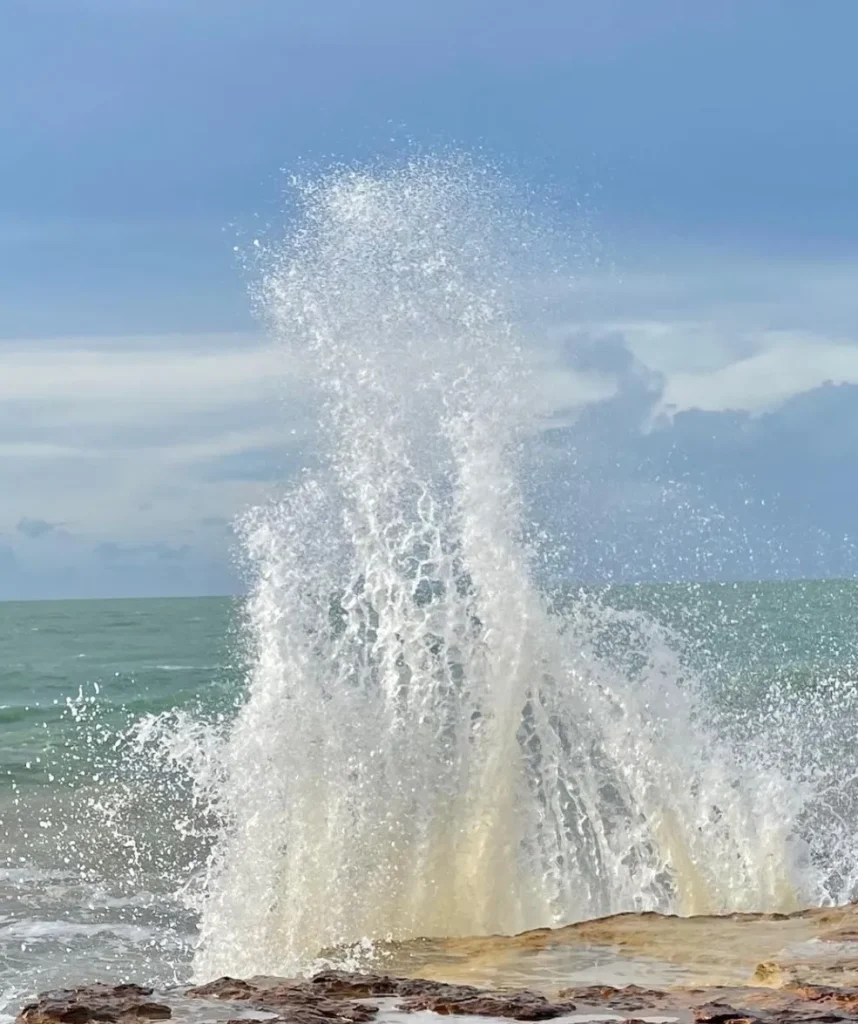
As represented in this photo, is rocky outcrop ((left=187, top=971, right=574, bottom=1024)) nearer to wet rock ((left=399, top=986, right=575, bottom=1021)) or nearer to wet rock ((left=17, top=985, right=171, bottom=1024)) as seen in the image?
wet rock ((left=399, top=986, right=575, bottom=1021))

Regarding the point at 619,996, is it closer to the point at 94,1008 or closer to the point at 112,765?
the point at 94,1008

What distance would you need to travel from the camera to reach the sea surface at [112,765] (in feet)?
34.0

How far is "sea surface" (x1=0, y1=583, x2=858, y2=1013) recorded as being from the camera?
10352 mm

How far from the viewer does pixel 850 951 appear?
19.6 ft

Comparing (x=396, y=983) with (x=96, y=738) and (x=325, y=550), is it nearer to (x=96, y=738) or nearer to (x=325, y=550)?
(x=325, y=550)

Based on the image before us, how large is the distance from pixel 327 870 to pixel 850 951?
4222 millimetres

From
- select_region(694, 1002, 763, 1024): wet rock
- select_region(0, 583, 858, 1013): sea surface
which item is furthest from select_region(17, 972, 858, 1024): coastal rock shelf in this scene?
select_region(0, 583, 858, 1013): sea surface

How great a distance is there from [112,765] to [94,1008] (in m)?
16.7

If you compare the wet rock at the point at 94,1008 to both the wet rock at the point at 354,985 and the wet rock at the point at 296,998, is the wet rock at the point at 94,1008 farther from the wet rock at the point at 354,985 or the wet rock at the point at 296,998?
the wet rock at the point at 354,985

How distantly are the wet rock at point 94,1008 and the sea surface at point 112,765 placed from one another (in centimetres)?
416

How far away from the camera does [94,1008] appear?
4742mm

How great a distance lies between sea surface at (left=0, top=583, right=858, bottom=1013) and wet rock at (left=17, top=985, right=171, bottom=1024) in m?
4.16

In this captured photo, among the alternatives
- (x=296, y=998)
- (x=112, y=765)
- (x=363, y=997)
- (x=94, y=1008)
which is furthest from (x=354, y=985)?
(x=112, y=765)

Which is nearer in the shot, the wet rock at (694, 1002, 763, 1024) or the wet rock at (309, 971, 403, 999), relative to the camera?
the wet rock at (694, 1002, 763, 1024)
